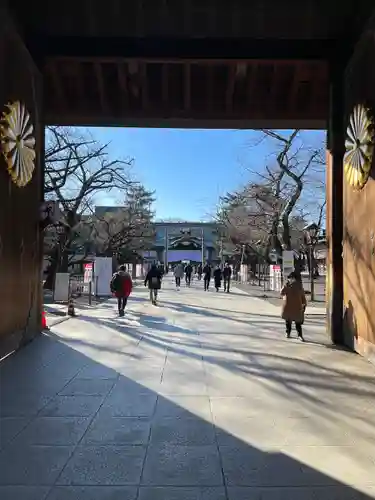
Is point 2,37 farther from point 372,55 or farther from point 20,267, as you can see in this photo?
point 372,55

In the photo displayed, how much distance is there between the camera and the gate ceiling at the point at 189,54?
10.1 meters

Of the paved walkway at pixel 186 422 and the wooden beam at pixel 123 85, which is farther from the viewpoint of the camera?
the wooden beam at pixel 123 85

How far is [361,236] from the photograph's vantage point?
9383 millimetres

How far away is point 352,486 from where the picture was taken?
3.92 meters

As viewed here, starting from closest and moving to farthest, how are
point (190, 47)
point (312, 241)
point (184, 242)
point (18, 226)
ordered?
point (18, 226) < point (190, 47) < point (312, 241) < point (184, 242)

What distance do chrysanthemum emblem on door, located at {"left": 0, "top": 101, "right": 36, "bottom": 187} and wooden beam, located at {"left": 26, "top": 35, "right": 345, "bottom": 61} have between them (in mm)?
1821

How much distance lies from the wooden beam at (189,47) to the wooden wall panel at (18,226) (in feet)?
2.85

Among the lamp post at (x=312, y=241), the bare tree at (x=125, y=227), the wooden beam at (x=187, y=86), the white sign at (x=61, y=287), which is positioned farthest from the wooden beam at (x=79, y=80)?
the bare tree at (x=125, y=227)

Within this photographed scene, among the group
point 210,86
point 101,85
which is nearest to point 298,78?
point 210,86

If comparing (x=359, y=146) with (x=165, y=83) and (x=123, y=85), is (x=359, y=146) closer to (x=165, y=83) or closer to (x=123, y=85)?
(x=165, y=83)

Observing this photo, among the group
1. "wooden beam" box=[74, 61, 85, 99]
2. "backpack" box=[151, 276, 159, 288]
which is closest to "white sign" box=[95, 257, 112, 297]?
"backpack" box=[151, 276, 159, 288]

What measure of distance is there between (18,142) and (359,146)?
6.02 m

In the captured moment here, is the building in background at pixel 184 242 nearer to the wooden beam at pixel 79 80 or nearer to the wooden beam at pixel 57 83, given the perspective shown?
the wooden beam at pixel 57 83

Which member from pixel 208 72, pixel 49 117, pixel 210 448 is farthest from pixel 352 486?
pixel 49 117
